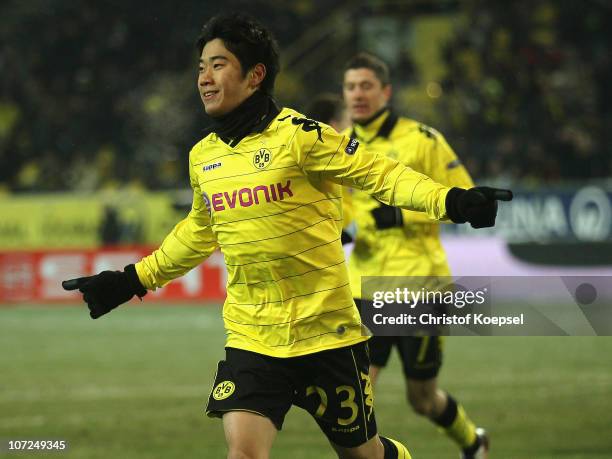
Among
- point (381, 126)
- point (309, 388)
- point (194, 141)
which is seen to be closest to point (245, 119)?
point (309, 388)

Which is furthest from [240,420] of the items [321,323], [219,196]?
[219,196]

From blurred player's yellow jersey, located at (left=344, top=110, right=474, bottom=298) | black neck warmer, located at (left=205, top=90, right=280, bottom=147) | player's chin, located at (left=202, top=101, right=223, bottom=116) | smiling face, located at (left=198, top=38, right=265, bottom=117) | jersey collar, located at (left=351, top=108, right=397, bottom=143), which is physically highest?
smiling face, located at (left=198, top=38, right=265, bottom=117)

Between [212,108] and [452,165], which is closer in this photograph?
[212,108]

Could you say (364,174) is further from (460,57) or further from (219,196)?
(460,57)

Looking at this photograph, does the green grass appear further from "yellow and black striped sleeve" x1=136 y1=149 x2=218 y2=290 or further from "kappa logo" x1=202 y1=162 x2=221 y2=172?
"kappa logo" x1=202 y1=162 x2=221 y2=172

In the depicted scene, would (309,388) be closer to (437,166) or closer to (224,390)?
(224,390)

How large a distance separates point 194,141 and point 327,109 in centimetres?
1296

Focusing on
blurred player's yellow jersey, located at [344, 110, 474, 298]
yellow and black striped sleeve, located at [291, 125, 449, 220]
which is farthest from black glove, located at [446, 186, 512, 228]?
blurred player's yellow jersey, located at [344, 110, 474, 298]

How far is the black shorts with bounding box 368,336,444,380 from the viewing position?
6945 millimetres

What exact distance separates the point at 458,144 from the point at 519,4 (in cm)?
362

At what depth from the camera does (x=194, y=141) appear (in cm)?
2027

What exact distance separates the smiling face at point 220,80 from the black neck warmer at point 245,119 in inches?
1.1

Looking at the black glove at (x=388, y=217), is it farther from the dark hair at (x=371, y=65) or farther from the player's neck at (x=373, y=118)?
the dark hair at (x=371, y=65)

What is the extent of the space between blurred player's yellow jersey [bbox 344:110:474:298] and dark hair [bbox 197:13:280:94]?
232 cm
